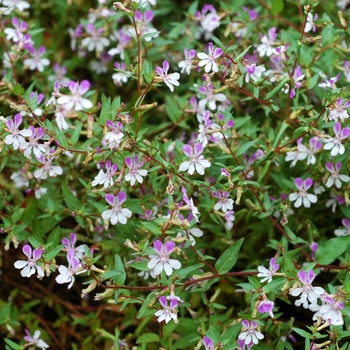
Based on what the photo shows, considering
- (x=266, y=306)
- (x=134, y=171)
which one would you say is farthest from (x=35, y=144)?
(x=266, y=306)

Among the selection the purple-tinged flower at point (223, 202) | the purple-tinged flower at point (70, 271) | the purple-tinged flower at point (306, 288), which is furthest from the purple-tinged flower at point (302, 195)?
the purple-tinged flower at point (70, 271)

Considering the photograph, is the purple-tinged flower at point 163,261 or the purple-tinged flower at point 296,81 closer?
the purple-tinged flower at point 163,261

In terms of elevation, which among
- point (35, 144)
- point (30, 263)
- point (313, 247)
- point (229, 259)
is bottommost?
point (313, 247)

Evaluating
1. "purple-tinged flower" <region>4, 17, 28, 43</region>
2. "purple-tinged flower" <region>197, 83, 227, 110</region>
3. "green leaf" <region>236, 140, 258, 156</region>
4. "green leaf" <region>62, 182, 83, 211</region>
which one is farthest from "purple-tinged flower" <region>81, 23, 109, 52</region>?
"green leaf" <region>236, 140, 258, 156</region>

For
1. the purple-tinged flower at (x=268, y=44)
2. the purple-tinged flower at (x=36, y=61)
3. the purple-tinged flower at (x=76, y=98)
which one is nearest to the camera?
the purple-tinged flower at (x=76, y=98)

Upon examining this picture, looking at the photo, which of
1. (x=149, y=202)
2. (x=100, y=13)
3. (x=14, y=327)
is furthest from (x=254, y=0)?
(x=14, y=327)

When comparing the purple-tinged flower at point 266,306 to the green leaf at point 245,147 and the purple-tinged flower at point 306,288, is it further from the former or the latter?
the green leaf at point 245,147

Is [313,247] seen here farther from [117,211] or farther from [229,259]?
[117,211]
